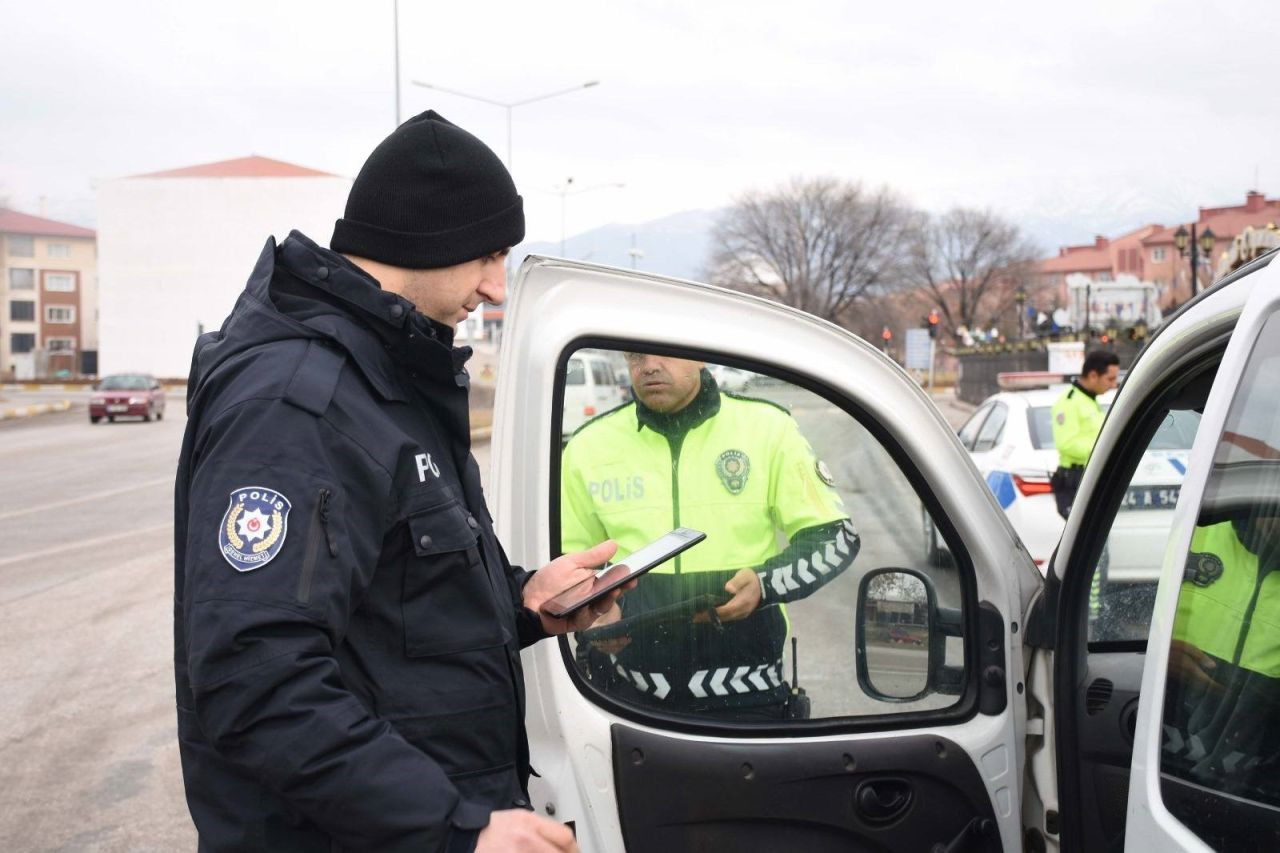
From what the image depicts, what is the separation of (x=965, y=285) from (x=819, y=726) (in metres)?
89.2

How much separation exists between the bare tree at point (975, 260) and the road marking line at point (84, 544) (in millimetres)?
77086

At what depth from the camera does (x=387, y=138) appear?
6.01 ft

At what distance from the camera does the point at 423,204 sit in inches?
70.7

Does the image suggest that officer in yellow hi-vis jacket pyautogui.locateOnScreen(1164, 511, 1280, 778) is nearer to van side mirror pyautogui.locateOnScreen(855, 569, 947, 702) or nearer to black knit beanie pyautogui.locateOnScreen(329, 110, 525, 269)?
van side mirror pyautogui.locateOnScreen(855, 569, 947, 702)

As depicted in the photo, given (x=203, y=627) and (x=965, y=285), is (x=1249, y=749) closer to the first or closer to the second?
(x=203, y=627)

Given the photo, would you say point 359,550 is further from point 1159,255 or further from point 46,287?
point 1159,255

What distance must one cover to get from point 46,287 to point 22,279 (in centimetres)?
167

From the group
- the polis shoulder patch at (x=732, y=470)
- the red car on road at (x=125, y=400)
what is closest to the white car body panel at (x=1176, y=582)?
the polis shoulder patch at (x=732, y=470)

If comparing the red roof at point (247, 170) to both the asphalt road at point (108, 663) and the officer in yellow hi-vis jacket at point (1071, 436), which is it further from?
the officer in yellow hi-vis jacket at point (1071, 436)

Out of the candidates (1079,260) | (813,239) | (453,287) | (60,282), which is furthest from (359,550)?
(1079,260)

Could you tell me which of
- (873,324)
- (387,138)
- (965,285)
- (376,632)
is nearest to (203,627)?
(376,632)

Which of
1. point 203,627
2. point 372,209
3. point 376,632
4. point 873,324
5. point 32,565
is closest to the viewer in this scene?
point 203,627

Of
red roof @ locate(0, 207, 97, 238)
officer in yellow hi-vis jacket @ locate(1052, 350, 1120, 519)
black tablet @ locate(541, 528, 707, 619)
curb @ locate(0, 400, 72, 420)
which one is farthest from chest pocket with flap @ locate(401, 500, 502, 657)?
red roof @ locate(0, 207, 97, 238)

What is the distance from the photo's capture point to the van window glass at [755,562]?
2209 millimetres
